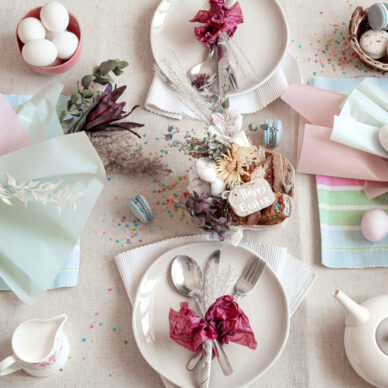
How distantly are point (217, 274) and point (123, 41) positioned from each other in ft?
1.84

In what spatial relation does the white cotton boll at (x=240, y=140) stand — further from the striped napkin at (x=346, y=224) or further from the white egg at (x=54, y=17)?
the white egg at (x=54, y=17)

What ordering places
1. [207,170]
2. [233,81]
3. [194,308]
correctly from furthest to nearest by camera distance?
1. [233,81]
2. [194,308]
3. [207,170]

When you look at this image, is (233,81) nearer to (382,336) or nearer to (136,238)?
(136,238)

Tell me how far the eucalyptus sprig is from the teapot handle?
17.8 inches

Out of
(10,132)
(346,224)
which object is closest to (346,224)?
(346,224)

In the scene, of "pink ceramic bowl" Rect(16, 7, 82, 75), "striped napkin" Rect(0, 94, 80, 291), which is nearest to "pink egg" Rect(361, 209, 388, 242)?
"striped napkin" Rect(0, 94, 80, 291)

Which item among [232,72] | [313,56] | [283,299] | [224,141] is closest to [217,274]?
[283,299]

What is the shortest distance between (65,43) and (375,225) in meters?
0.72

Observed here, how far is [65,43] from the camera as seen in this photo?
3.47 feet

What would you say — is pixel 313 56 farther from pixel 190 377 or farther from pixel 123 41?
pixel 190 377

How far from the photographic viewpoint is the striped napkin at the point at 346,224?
1031 mm

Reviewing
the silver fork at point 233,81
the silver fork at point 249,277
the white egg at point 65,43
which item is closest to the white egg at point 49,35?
the white egg at point 65,43

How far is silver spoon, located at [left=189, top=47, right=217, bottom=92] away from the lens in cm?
108

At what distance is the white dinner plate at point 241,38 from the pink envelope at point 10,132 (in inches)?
13.0
